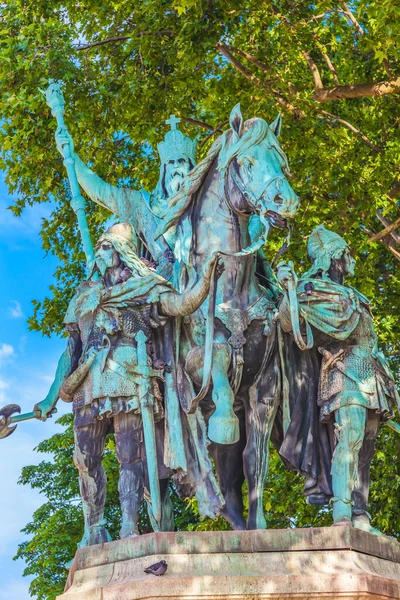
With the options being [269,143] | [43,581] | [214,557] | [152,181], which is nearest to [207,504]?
[214,557]

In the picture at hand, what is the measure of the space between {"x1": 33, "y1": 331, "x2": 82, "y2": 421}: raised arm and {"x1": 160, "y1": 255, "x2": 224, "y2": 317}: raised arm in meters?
0.80

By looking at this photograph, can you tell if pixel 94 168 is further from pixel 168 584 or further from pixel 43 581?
pixel 168 584

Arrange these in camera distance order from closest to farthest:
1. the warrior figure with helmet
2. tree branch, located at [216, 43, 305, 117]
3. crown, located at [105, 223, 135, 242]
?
the warrior figure with helmet → crown, located at [105, 223, 135, 242] → tree branch, located at [216, 43, 305, 117]

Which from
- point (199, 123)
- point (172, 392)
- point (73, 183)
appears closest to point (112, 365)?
point (172, 392)

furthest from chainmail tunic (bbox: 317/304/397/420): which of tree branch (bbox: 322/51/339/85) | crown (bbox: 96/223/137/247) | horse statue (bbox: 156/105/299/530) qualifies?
tree branch (bbox: 322/51/339/85)

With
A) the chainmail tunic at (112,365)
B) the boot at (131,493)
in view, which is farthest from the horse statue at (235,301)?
the boot at (131,493)

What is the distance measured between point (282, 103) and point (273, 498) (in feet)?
17.4

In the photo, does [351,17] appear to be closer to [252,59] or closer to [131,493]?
[252,59]

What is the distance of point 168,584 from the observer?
7.12m

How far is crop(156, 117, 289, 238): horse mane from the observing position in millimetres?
8469

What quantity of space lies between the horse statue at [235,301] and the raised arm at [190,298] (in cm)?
8

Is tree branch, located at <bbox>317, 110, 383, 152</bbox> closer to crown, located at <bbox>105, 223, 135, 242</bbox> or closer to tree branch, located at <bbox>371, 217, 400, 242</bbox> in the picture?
tree branch, located at <bbox>371, 217, 400, 242</bbox>

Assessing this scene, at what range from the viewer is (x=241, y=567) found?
24.2 feet

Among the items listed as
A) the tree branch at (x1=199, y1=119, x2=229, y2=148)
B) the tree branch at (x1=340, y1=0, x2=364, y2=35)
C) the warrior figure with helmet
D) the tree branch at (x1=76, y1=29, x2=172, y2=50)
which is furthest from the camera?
the tree branch at (x1=340, y1=0, x2=364, y2=35)
